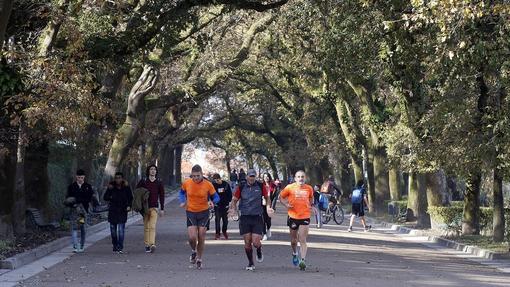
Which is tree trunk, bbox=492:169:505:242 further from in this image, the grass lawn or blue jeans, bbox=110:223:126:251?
blue jeans, bbox=110:223:126:251

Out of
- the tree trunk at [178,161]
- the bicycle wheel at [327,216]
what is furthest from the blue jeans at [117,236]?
the tree trunk at [178,161]

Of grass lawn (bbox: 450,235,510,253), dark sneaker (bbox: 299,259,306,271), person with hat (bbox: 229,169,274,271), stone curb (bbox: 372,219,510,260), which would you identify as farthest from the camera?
grass lawn (bbox: 450,235,510,253)

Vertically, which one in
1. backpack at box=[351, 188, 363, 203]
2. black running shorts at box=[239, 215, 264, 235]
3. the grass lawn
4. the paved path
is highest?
backpack at box=[351, 188, 363, 203]

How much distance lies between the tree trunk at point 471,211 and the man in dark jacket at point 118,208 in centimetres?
1012

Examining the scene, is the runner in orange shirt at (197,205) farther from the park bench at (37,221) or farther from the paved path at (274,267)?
the park bench at (37,221)

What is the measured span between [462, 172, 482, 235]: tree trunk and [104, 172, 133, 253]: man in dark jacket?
10.1 m

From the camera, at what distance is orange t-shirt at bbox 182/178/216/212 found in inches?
608

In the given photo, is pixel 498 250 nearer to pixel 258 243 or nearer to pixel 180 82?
pixel 258 243

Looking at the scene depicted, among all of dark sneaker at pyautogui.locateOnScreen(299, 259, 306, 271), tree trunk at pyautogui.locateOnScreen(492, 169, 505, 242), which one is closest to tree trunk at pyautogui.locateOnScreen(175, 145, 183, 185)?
tree trunk at pyautogui.locateOnScreen(492, 169, 505, 242)

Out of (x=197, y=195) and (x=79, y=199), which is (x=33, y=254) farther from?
(x=197, y=195)

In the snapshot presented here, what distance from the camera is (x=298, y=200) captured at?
1519 cm

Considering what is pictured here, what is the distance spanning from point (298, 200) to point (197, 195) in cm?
180

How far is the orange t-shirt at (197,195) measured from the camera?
1545cm

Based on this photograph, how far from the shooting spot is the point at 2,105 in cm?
1780
